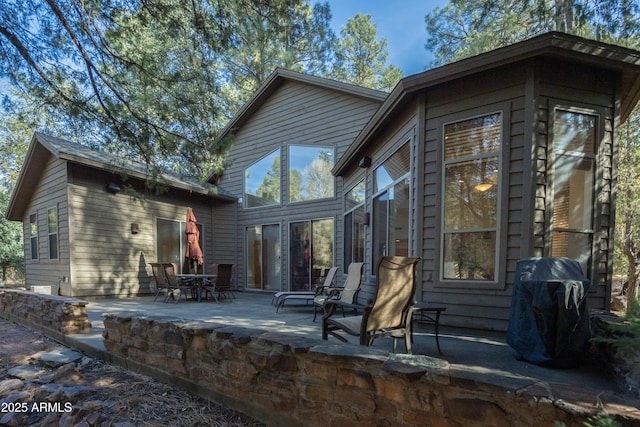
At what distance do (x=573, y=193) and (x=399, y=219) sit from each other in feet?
6.76

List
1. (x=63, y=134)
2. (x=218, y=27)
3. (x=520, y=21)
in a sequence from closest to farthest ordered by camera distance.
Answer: (x=218, y=27) < (x=63, y=134) < (x=520, y=21)

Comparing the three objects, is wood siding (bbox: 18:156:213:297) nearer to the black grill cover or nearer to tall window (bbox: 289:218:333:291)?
tall window (bbox: 289:218:333:291)

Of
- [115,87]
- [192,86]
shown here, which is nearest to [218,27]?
[192,86]

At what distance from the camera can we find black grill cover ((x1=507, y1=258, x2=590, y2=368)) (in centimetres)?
232

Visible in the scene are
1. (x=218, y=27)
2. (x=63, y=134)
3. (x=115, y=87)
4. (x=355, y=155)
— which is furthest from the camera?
(x=355, y=155)

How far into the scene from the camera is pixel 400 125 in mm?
4523

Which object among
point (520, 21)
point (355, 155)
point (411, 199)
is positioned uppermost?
point (520, 21)

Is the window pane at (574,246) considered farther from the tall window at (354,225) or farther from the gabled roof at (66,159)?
the gabled roof at (66,159)

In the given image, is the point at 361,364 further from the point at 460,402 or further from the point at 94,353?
the point at 94,353

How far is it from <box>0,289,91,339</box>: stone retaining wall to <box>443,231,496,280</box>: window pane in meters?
4.64

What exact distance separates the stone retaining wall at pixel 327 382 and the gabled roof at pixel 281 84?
457cm

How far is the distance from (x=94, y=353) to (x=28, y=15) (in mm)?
4225

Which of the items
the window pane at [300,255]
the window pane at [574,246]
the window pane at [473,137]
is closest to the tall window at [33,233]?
the window pane at [300,255]

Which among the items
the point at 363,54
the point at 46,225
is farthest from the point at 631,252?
the point at 46,225
